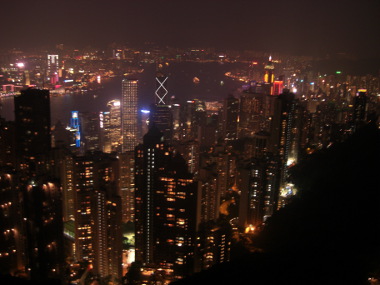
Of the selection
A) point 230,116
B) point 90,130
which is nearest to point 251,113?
point 230,116

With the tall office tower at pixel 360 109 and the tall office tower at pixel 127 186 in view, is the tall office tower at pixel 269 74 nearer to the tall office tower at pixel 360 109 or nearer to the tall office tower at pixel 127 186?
the tall office tower at pixel 360 109

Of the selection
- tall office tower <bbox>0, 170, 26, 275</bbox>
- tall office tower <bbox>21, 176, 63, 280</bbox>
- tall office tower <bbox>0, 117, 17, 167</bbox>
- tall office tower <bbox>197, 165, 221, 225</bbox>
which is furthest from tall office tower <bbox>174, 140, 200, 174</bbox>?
tall office tower <bbox>21, 176, 63, 280</bbox>

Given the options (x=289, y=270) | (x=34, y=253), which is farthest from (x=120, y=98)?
(x=289, y=270)

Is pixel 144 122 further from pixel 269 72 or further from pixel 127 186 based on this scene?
pixel 269 72

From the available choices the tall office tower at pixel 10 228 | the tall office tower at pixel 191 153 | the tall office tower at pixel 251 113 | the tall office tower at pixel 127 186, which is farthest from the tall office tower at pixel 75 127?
the tall office tower at pixel 251 113

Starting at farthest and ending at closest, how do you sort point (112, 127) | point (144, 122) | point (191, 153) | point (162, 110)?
point (144, 122), point (162, 110), point (112, 127), point (191, 153)

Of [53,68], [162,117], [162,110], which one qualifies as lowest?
[162,117]
